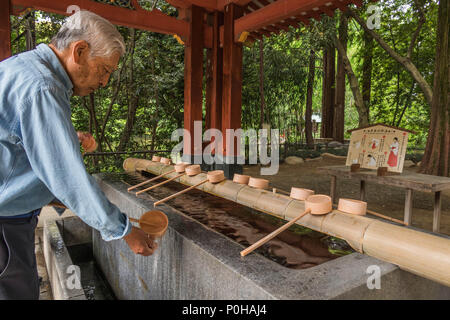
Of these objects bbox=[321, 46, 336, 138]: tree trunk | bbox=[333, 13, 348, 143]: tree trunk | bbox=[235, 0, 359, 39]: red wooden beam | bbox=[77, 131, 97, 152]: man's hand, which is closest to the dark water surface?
bbox=[77, 131, 97, 152]: man's hand

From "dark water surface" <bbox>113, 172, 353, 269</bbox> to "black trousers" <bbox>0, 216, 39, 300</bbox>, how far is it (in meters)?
0.94

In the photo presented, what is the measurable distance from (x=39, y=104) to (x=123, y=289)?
1.96 m

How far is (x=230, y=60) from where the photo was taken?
17.0ft

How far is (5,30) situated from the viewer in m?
3.74

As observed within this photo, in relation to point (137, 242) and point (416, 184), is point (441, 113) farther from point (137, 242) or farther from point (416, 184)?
point (137, 242)

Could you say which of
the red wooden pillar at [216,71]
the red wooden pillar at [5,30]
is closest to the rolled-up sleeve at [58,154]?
the red wooden pillar at [5,30]

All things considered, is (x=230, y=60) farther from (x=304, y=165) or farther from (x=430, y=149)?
(x=304, y=165)

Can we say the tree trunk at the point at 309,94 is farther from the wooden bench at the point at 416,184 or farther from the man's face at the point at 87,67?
the man's face at the point at 87,67

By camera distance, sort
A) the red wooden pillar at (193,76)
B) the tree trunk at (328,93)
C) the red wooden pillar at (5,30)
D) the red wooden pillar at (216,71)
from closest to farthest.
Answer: the red wooden pillar at (5,30), the red wooden pillar at (193,76), the red wooden pillar at (216,71), the tree trunk at (328,93)

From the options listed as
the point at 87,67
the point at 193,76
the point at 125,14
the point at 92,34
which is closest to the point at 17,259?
the point at 87,67

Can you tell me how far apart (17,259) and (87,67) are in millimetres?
840

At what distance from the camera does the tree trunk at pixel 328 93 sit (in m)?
14.7

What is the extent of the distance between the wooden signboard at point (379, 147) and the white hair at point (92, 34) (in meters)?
3.74
